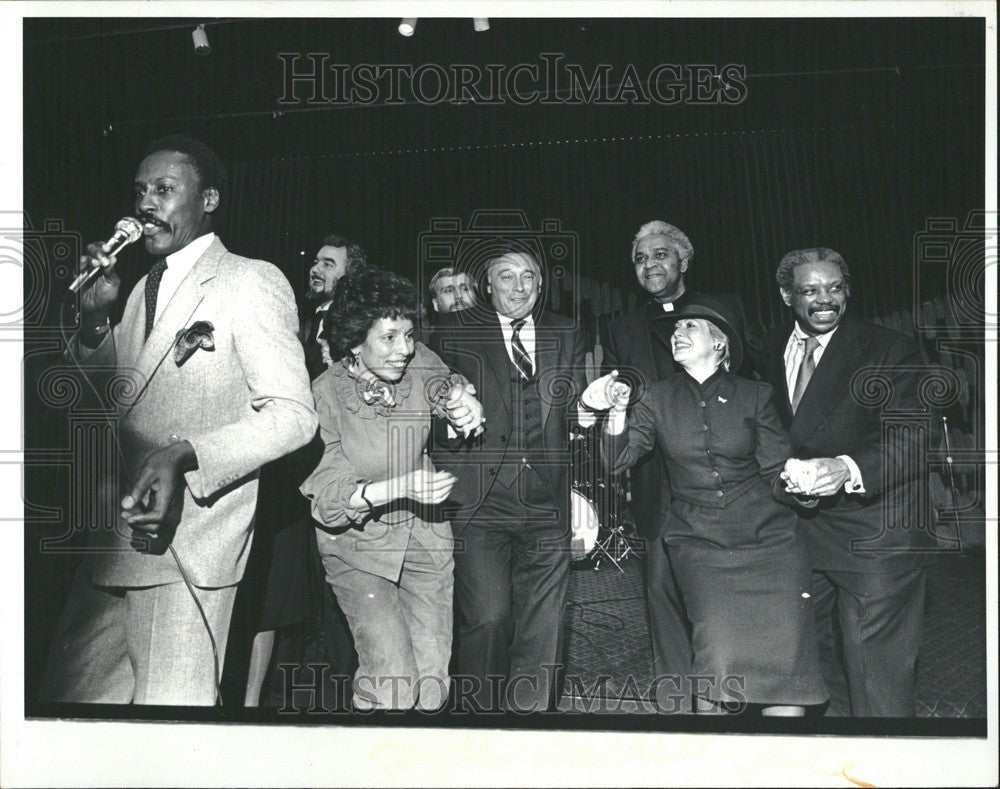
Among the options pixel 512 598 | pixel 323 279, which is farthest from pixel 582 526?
pixel 323 279

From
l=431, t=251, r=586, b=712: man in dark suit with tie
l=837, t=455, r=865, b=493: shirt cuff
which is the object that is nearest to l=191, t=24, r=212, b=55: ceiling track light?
l=431, t=251, r=586, b=712: man in dark suit with tie

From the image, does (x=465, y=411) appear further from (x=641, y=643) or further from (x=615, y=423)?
(x=641, y=643)

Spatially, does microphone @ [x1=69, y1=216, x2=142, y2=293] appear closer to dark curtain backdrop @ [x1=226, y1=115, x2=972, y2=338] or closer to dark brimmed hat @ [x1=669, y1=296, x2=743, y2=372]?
dark curtain backdrop @ [x1=226, y1=115, x2=972, y2=338]

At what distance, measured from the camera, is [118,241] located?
3.75 metres

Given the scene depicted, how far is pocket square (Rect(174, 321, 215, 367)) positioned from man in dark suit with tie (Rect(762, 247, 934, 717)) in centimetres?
243

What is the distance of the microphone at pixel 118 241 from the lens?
3.73 meters

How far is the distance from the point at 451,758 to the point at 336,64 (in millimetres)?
3098

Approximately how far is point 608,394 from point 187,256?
1.94 meters

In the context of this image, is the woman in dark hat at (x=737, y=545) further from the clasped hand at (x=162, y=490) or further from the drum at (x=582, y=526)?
the clasped hand at (x=162, y=490)

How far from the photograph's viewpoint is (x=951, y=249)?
362cm

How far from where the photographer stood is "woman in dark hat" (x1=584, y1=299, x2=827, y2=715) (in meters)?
3.57

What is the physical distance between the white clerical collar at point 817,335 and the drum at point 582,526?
1.15 meters

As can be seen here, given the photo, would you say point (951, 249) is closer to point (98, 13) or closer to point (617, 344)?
point (617, 344)

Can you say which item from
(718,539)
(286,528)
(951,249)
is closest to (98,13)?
(286,528)
